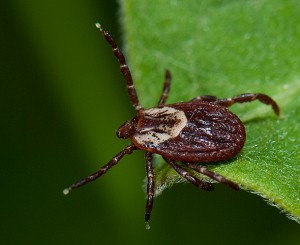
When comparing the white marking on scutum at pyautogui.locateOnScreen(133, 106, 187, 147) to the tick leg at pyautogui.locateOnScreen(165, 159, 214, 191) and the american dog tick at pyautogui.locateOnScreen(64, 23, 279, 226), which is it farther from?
the tick leg at pyautogui.locateOnScreen(165, 159, 214, 191)

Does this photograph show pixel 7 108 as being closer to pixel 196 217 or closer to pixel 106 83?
pixel 106 83

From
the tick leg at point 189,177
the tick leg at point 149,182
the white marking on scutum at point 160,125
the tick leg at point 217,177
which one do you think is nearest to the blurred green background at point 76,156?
the tick leg at point 149,182

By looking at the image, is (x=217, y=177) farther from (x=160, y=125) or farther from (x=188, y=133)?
(x=160, y=125)

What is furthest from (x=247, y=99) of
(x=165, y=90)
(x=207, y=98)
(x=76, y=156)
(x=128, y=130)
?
(x=76, y=156)

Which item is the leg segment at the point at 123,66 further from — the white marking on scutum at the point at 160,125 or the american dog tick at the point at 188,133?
the white marking on scutum at the point at 160,125

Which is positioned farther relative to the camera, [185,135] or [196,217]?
[196,217]

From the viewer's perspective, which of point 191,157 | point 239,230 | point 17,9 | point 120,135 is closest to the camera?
point 191,157

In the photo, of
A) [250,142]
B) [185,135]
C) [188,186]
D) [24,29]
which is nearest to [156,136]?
[185,135]
